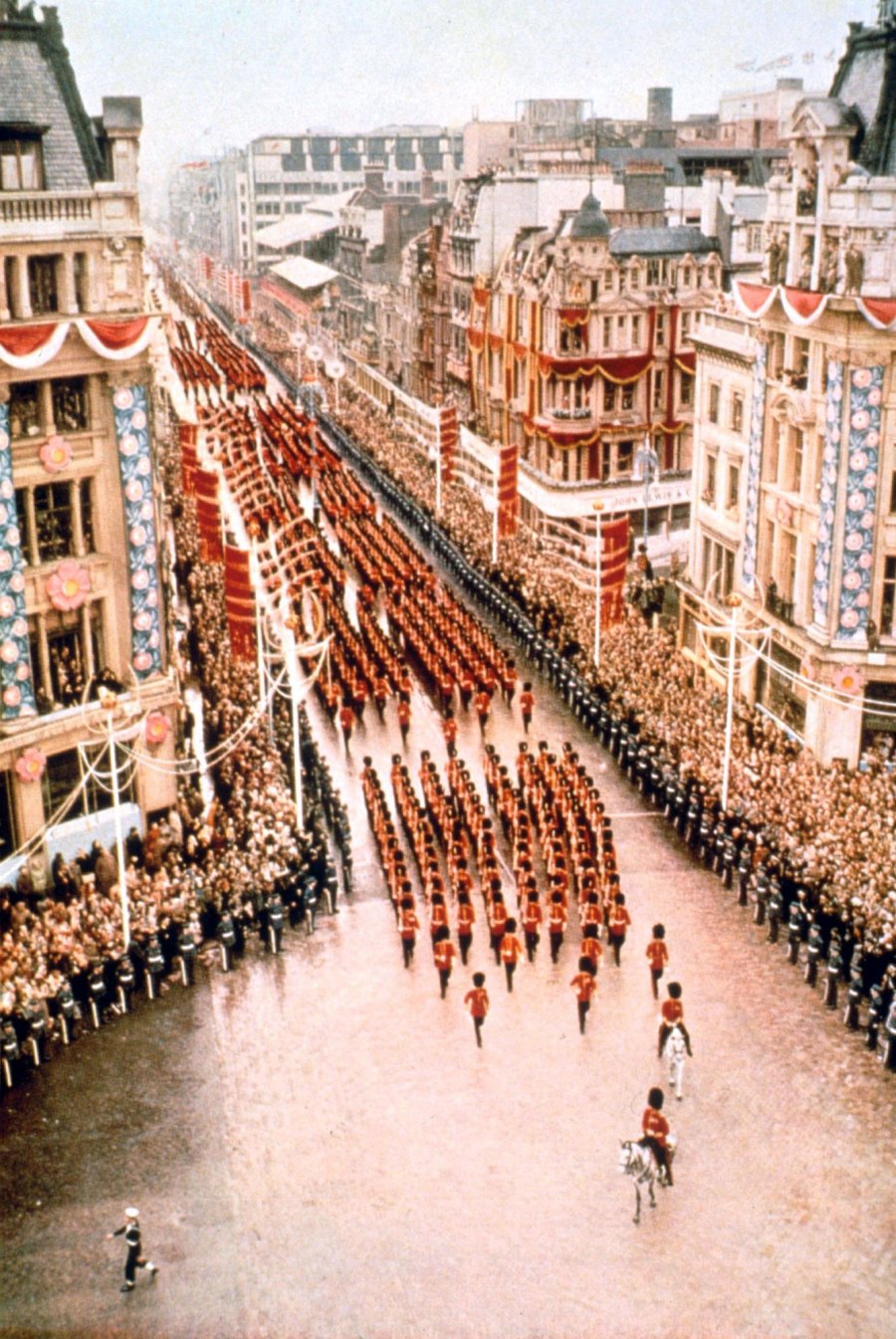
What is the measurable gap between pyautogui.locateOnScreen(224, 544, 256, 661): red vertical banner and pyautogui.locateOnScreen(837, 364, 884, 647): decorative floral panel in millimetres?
15152

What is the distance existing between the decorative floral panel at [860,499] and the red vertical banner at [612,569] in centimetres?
780

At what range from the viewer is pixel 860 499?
3412 cm

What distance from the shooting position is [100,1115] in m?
22.3

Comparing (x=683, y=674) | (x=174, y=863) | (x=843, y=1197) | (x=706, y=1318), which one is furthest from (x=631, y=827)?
(x=706, y=1318)

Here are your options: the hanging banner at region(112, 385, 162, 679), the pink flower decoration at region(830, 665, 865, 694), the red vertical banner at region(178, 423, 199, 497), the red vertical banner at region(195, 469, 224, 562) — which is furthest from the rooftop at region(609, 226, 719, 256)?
the hanging banner at region(112, 385, 162, 679)

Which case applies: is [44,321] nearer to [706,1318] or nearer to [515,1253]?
[515,1253]

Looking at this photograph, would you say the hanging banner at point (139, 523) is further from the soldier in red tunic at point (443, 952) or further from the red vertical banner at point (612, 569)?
the red vertical banner at point (612, 569)

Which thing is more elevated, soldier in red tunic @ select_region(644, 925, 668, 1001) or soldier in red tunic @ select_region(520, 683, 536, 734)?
soldier in red tunic @ select_region(520, 683, 536, 734)

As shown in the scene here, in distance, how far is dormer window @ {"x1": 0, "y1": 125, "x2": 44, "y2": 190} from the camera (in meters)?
28.8

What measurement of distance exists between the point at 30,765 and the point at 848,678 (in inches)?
789

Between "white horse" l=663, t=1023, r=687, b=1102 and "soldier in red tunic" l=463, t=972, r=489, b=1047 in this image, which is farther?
"soldier in red tunic" l=463, t=972, r=489, b=1047

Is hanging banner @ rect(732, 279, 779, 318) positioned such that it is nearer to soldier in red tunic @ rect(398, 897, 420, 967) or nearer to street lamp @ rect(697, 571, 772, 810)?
street lamp @ rect(697, 571, 772, 810)

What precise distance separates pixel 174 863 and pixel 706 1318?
15.0 metres

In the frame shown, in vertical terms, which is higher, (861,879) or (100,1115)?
(861,879)
